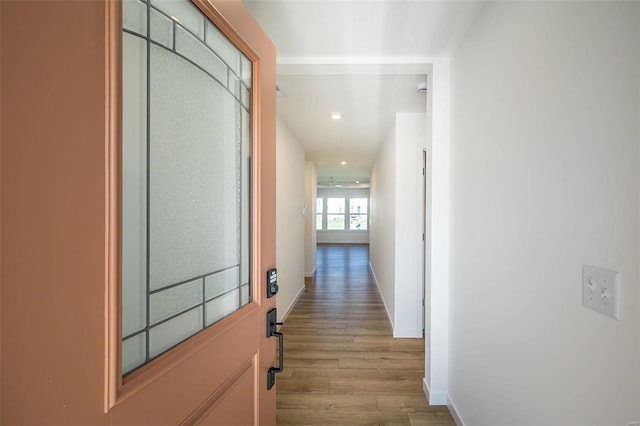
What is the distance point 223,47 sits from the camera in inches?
40.6

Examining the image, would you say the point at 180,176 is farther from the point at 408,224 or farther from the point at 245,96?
the point at 408,224

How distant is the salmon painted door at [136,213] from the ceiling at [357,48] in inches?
23.7

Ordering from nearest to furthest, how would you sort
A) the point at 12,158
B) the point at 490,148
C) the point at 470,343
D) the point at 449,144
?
the point at 12,158 < the point at 490,148 < the point at 470,343 < the point at 449,144

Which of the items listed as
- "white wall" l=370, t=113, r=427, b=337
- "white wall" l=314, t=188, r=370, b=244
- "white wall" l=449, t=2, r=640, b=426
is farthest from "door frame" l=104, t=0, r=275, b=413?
"white wall" l=314, t=188, r=370, b=244

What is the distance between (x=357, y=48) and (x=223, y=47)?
3.84 feet

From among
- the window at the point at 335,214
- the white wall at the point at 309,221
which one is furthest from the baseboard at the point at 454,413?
the window at the point at 335,214

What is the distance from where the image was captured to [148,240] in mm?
788

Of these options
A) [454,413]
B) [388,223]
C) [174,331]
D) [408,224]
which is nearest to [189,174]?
[174,331]

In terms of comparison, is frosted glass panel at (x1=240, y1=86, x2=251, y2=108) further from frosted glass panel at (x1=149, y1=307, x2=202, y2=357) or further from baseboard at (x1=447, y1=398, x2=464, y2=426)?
baseboard at (x1=447, y1=398, x2=464, y2=426)

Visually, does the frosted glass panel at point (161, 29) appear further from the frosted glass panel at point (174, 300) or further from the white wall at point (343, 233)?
the white wall at point (343, 233)

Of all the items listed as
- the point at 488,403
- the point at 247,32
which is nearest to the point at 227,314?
the point at 247,32

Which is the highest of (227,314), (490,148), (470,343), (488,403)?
(490,148)

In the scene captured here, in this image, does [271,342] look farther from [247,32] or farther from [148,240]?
[247,32]

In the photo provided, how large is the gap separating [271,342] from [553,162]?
1.28 metres
